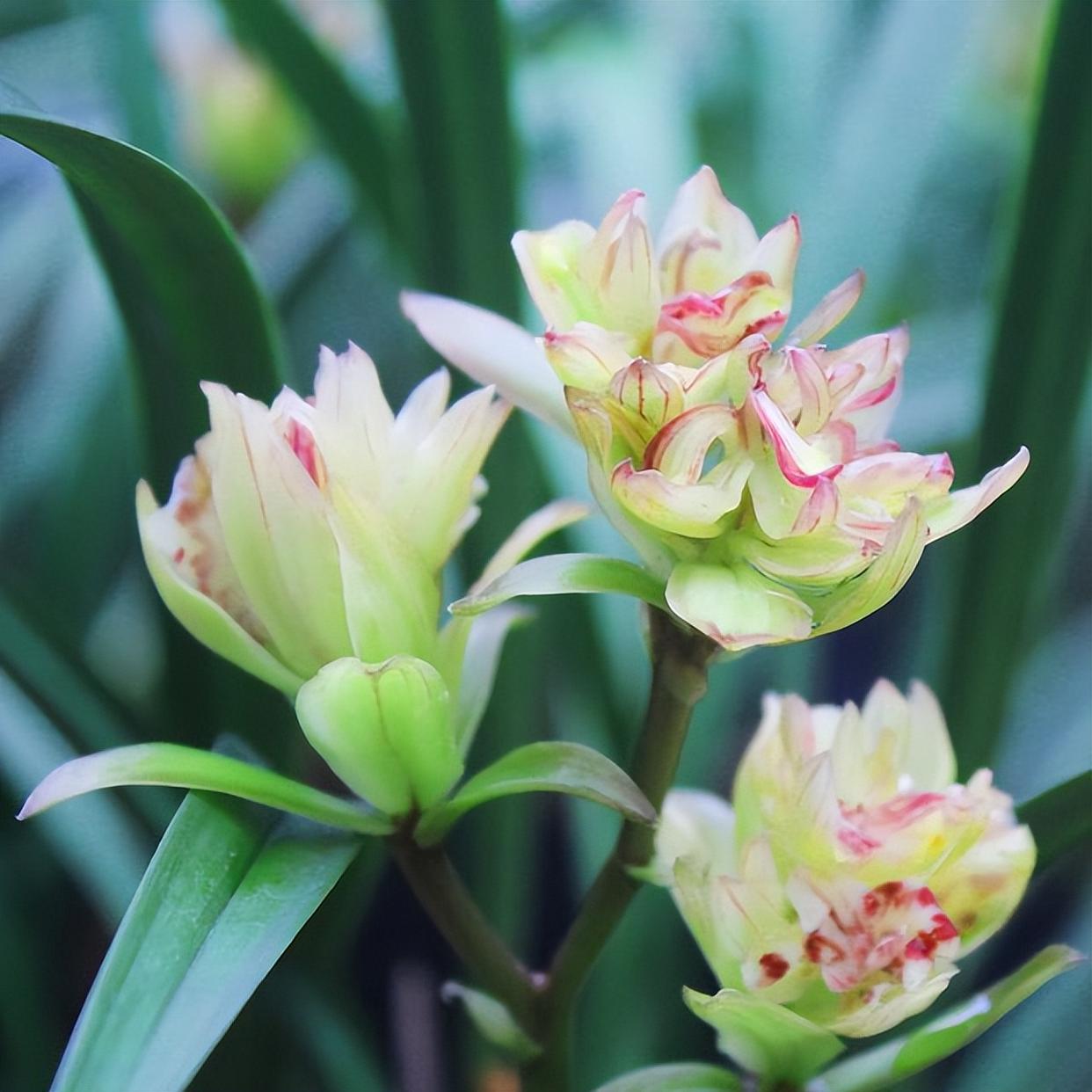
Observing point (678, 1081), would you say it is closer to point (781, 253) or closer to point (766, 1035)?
point (766, 1035)

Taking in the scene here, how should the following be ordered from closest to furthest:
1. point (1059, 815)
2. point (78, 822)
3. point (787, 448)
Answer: point (787, 448) → point (1059, 815) → point (78, 822)

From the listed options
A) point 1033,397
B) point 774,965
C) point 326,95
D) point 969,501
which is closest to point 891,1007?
point 774,965

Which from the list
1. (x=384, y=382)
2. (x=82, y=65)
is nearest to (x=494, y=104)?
(x=384, y=382)

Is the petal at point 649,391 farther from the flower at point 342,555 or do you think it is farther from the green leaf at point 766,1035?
the green leaf at point 766,1035

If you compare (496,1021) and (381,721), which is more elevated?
(381,721)

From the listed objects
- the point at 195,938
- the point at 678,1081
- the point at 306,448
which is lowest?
the point at 678,1081

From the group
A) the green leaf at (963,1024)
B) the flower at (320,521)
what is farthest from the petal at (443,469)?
the green leaf at (963,1024)
